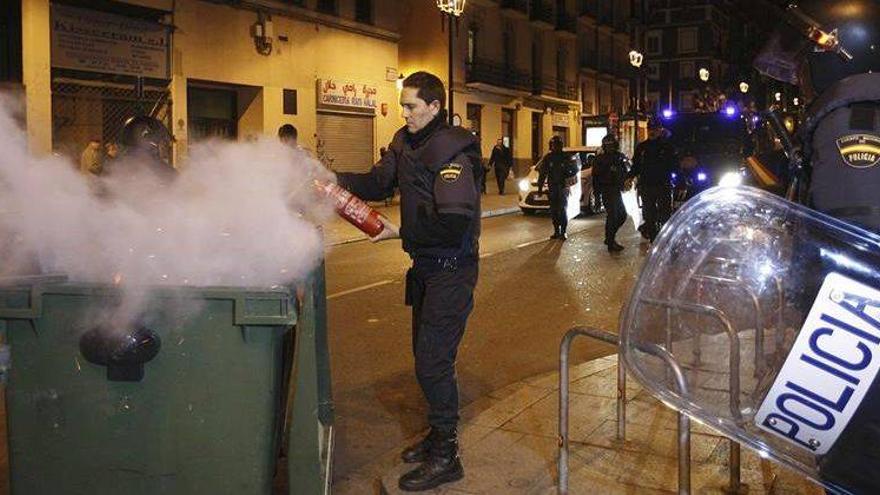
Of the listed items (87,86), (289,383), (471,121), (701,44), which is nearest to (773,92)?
(289,383)

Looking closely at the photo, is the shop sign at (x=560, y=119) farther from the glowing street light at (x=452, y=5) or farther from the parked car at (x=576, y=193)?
the parked car at (x=576, y=193)

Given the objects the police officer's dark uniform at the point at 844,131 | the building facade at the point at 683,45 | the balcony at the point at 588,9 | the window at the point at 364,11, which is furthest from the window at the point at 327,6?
the building facade at the point at 683,45

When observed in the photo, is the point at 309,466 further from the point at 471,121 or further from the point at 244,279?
the point at 471,121

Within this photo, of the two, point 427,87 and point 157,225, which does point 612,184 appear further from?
point 157,225

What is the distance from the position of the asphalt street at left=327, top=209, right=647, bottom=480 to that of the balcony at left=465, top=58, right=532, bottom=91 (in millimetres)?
19106

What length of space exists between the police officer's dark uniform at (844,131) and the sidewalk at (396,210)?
2.86m

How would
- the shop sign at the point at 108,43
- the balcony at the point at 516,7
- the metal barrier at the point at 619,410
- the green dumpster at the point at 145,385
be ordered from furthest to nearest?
the balcony at the point at 516,7, the shop sign at the point at 108,43, the green dumpster at the point at 145,385, the metal barrier at the point at 619,410

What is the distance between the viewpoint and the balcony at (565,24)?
39.9 meters

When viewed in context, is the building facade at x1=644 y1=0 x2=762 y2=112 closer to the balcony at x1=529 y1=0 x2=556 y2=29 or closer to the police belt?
the balcony at x1=529 y1=0 x2=556 y2=29

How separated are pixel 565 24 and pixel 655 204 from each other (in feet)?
97.4

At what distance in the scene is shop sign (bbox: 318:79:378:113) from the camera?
77.3ft

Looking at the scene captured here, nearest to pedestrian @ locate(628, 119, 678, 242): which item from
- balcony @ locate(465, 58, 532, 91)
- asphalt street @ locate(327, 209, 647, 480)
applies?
asphalt street @ locate(327, 209, 647, 480)

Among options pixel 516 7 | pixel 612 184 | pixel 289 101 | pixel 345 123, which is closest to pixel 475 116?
pixel 516 7

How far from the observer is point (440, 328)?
12.7ft
